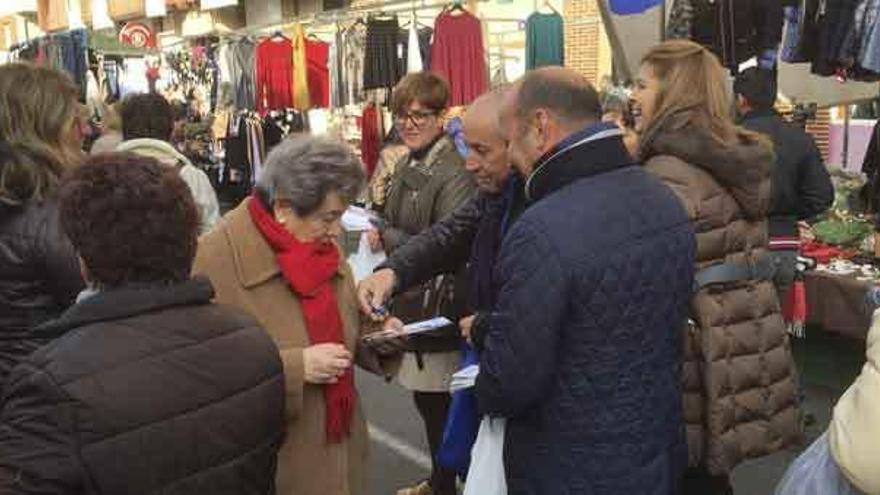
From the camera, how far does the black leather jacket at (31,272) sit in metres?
2.39

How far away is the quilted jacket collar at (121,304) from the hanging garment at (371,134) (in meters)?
7.10

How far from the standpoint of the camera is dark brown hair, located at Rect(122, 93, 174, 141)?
177 inches

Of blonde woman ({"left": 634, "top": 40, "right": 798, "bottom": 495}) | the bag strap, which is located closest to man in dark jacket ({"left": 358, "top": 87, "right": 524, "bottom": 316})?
blonde woman ({"left": 634, "top": 40, "right": 798, "bottom": 495})

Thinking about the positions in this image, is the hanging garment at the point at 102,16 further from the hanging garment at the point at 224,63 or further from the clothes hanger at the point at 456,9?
the clothes hanger at the point at 456,9

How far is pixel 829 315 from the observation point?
16.3 feet

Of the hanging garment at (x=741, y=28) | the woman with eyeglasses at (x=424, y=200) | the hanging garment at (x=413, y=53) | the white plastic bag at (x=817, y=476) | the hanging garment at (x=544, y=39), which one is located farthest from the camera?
the hanging garment at (x=413, y=53)

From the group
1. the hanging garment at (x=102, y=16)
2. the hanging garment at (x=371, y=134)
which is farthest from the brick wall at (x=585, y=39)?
the hanging garment at (x=102, y=16)

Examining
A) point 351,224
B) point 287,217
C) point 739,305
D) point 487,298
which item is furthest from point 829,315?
point 287,217

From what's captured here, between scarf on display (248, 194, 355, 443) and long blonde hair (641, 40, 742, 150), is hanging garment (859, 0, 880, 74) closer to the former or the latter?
long blonde hair (641, 40, 742, 150)

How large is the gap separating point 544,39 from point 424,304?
5.07 metres

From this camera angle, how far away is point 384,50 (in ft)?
28.0

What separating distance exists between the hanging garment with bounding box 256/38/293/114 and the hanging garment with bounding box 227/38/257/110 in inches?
12.7

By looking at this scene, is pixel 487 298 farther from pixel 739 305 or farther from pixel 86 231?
pixel 86 231

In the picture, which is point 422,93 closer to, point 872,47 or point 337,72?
point 872,47
